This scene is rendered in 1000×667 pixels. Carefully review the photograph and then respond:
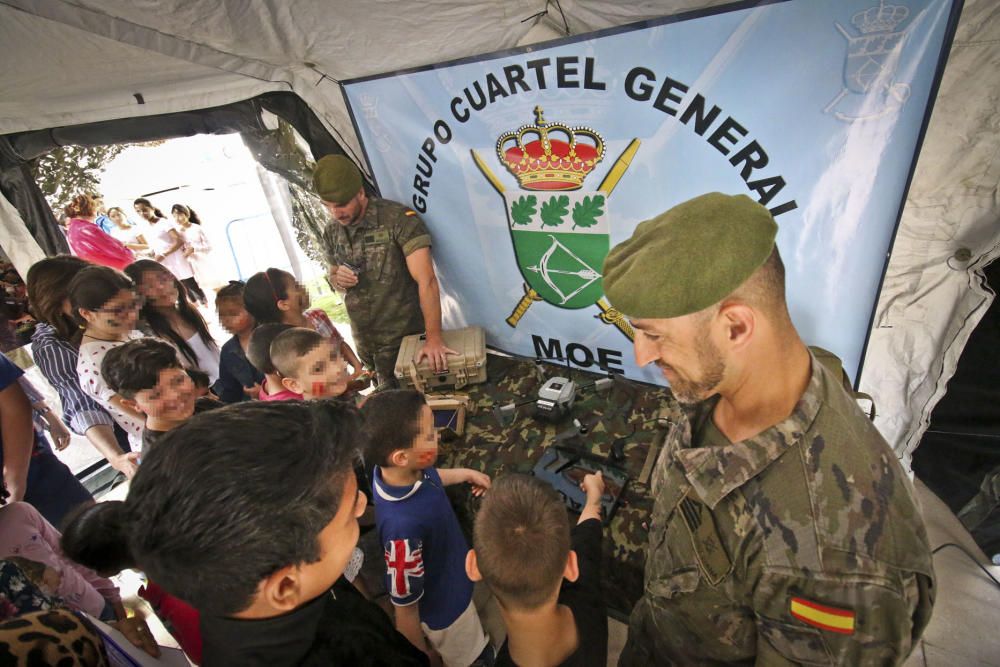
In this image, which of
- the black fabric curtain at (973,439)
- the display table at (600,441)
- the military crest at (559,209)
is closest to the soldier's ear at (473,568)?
the display table at (600,441)

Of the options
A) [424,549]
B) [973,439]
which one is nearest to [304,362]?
[424,549]

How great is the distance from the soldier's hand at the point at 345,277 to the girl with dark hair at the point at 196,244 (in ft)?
12.5

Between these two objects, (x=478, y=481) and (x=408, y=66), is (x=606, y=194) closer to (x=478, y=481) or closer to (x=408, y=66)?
(x=408, y=66)

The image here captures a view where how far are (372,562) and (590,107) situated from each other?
2.75 metres

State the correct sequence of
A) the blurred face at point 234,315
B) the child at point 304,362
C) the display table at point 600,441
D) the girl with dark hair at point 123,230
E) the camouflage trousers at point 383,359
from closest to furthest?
the display table at point 600,441
the child at point 304,362
the blurred face at point 234,315
the camouflage trousers at point 383,359
the girl with dark hair at point 123,230

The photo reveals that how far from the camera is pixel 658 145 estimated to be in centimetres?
208

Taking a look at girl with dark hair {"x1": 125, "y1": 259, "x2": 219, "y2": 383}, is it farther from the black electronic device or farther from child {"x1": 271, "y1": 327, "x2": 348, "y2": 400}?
the black electronic device

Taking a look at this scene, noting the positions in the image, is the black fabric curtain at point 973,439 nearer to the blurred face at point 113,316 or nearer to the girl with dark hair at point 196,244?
the blurred face at point 113,316

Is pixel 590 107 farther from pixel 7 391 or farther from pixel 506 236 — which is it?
pixel 7 391

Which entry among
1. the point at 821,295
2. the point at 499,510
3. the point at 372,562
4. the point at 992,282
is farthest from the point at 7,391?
the point at 992,282

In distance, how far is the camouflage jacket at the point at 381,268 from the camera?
9.74ft

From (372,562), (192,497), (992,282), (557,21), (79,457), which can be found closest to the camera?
(192,497)

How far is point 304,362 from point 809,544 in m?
2.14

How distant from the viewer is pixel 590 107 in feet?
7.02
